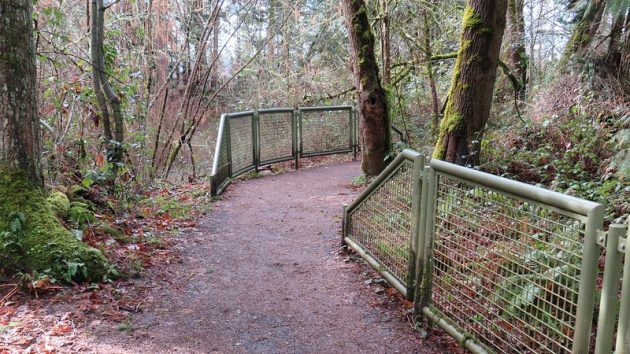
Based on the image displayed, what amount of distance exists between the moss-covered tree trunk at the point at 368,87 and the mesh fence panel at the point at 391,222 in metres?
4.21

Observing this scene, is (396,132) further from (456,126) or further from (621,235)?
(621,235)

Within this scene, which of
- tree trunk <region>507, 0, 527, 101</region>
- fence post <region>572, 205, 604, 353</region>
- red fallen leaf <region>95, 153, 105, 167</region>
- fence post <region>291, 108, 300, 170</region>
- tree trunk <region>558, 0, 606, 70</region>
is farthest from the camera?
fence post <region>291, 108, 300, 170</region>

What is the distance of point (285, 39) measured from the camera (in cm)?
1548

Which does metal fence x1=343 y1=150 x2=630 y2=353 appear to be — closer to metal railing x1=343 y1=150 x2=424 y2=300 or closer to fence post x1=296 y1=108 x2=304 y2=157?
metal railing x1=343 y1=150 x2=424 y2=300

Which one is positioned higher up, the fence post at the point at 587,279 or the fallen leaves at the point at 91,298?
the fence post at the point at 587,279

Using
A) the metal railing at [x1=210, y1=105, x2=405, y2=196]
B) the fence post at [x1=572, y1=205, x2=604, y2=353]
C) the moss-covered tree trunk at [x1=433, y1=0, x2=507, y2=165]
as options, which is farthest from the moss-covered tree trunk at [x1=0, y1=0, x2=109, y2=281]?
the moss-covered tree trunk at [x1=433, y1=0, x2=507, y2=165]

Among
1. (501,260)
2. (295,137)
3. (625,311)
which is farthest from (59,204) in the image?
(295,137)

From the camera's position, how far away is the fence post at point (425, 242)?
11.1ft

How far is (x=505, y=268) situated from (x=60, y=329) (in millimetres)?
2795

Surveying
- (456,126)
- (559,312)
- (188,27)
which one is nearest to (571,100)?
(456,126)

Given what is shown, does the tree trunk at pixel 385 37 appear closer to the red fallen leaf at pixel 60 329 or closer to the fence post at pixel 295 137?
the fence post at pixel 295 137

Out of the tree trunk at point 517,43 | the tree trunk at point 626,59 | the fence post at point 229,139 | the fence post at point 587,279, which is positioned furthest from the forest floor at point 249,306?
the tree trunk at point 517,43

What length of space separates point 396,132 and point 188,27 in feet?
18.3

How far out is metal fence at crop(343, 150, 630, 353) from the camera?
210 centimetres
